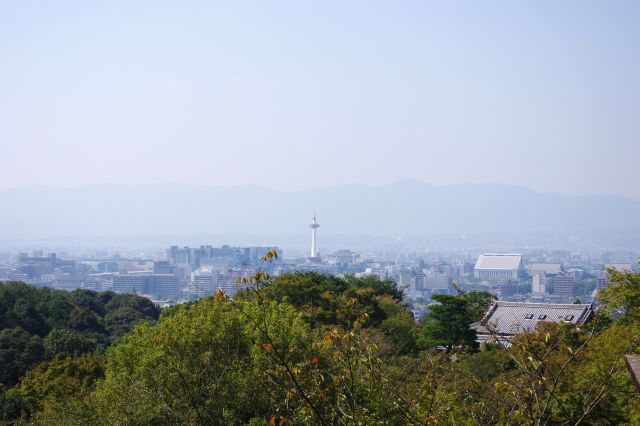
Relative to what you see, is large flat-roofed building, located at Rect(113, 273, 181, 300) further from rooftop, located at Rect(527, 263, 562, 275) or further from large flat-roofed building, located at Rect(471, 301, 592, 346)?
large flat-roofed building, located at Rect(471, 301, 592, 346)

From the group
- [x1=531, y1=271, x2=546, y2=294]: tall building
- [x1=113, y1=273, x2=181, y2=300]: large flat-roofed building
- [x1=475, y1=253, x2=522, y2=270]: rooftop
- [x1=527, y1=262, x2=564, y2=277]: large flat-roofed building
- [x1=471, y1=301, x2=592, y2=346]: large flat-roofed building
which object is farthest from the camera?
[x1=475, y1=253, x2=522, y2=270]: rooftop

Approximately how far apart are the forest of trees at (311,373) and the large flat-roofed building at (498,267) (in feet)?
428

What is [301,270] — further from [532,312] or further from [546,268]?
[532,312]

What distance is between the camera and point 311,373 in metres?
5.45

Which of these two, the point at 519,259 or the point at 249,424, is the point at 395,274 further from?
the point at 249,424

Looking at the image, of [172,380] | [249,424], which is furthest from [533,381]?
[172,380]

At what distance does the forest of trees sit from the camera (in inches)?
197

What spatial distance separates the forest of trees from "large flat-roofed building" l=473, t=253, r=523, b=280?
130524 mm

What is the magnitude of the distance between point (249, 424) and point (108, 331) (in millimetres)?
21273

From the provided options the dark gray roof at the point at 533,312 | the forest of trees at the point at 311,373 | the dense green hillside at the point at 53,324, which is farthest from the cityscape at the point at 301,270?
the forest of trees at the point at 311,373

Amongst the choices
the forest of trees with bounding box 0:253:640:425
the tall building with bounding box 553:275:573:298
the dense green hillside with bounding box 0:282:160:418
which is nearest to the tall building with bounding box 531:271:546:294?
the tall building with bounding box 553:275:573:298

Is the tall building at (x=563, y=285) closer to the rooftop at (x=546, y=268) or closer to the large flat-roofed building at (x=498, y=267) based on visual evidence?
the rooftop at (x=546, y=268)

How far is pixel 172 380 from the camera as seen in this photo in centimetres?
905

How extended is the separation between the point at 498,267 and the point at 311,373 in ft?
491
